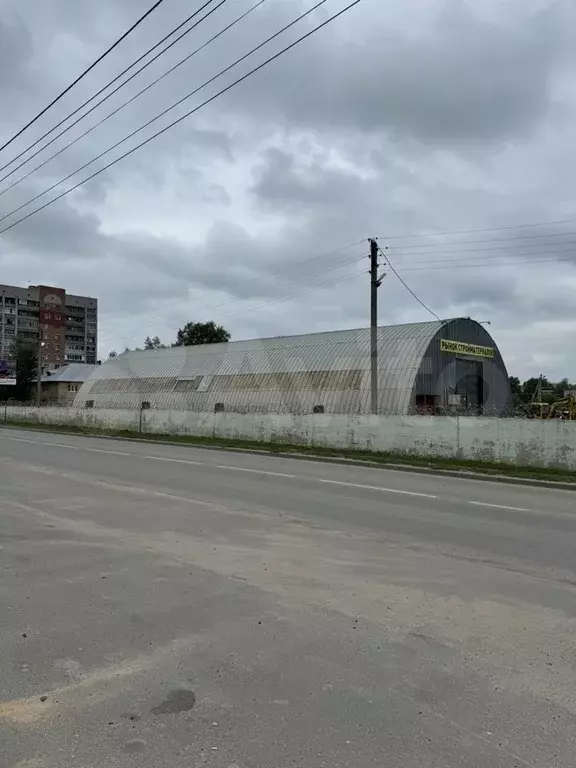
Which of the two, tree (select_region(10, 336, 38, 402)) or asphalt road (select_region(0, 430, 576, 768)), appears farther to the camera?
tree (select_region(10, 336, 38, 402))

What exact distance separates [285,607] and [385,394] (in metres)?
28.9

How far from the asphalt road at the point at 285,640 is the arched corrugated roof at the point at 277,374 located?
2478cm

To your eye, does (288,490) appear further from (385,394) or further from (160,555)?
(385,394)

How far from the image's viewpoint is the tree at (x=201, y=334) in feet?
262

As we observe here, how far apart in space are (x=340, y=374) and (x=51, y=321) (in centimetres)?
4262

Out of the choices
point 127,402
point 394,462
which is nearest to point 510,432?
point 394,462

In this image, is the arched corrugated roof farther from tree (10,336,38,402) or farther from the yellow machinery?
tree (10,336,38,402)

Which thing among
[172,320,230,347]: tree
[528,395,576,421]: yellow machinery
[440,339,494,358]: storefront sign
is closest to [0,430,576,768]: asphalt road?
[528,395,576,421]: yellow machinery

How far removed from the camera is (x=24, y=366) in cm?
8594

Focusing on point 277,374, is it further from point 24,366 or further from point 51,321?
point 24,366

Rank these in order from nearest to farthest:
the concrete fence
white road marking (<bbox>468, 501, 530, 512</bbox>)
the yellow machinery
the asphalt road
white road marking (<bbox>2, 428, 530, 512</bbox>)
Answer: the asphalt road, white road marking (<bbox>468, 501, 530, 512</bbox>), white road marking (<bbox>2, 428, 530, 512</bbox>), the concrete fence, the yellow machinery

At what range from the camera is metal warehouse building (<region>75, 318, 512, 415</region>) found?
33719 mm

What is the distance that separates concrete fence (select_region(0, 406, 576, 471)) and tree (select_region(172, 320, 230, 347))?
4759cm

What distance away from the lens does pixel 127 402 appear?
49.3 meters
